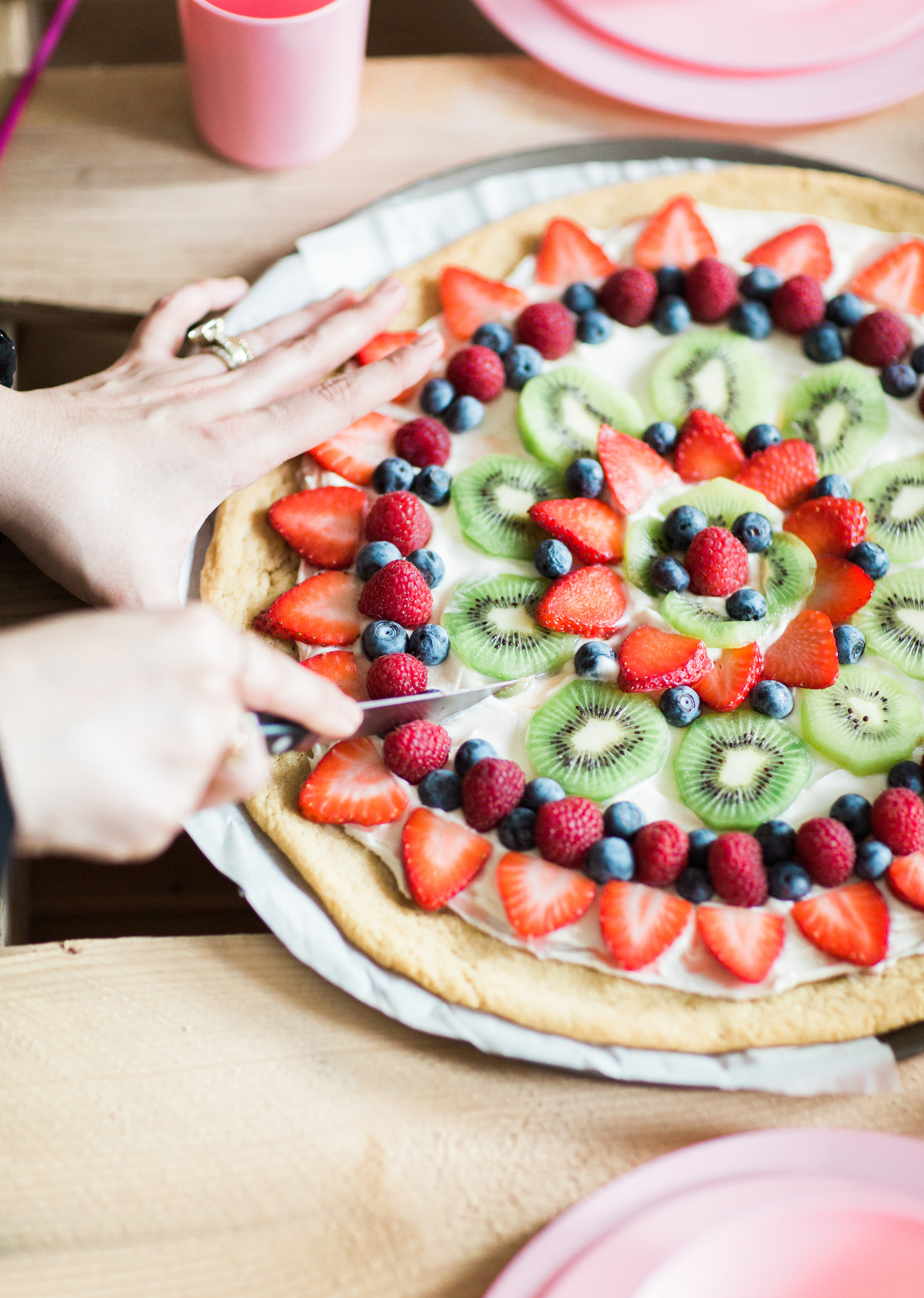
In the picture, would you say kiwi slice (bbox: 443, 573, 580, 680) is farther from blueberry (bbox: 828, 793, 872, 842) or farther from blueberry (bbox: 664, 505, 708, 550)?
blueberry (bbox: 828, 793, 872, 842)

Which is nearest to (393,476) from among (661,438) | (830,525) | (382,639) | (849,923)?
(382,639)

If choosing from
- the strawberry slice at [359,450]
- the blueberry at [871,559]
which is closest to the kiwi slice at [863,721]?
the blueberry at [871,559]

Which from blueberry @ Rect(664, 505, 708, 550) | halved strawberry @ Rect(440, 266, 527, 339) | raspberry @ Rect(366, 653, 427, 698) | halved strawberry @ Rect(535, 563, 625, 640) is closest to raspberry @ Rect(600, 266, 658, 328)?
halved strawberry @ Rect(440, 266, 527, 339)

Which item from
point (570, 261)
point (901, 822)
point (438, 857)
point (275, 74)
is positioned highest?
point (275, 74)

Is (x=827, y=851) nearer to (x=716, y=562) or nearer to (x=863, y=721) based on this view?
(x=863, y=721)

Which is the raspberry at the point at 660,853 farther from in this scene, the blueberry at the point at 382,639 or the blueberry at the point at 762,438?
the blueberry at the point at 762,438

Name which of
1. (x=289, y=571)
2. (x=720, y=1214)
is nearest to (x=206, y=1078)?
(x=720, y=1214)
